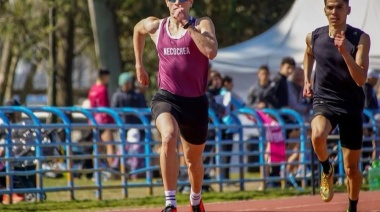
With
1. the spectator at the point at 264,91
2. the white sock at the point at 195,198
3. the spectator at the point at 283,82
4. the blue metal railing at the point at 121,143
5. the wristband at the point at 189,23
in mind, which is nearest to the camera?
the wristband at the point at 189,23

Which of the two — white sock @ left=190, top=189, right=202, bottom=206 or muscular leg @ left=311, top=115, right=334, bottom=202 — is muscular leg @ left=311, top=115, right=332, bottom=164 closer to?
muscular leg @ left=311, top=115, right=334, bottom=202

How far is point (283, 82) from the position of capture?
69.0 feet

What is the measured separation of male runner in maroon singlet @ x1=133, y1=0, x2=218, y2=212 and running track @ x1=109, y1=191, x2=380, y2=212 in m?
2.72

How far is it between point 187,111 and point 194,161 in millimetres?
597

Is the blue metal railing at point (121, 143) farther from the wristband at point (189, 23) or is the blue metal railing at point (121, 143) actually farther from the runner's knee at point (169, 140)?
the wristband at point (189, 23)

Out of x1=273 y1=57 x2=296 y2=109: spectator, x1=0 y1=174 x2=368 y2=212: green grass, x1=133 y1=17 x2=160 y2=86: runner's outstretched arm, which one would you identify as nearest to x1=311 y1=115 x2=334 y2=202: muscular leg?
x1=133 y1=17 x2=160 y2=86: runner's outstretched arm

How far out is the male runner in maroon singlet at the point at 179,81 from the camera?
39.1 ft

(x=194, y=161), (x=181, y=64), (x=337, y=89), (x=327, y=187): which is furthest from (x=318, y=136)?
(x=181, y=64)

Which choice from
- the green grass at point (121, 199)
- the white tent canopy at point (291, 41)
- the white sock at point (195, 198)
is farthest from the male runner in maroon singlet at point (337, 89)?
the white tent canopy at point (291, 41)

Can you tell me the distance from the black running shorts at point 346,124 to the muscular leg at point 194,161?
1243 millimetres

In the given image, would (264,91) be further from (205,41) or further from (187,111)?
(205,41)

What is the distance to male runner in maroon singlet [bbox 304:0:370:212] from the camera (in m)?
12.3

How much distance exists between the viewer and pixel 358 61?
12.2m

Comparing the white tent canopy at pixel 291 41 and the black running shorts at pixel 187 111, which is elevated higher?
the white tent canopy at pixel 291 41
